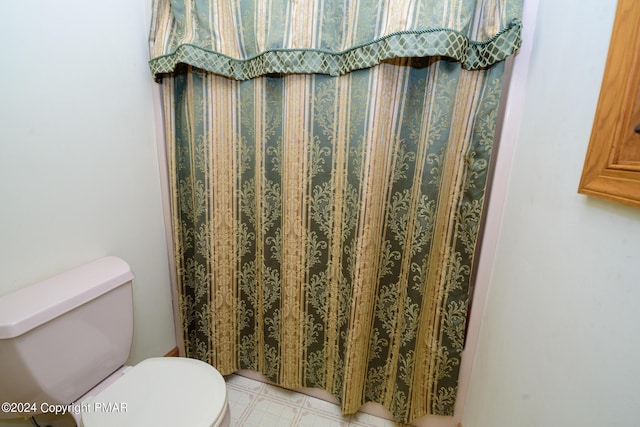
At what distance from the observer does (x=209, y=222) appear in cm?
125

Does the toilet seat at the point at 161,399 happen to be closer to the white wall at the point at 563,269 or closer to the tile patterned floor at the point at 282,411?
the tile patterned floor at the point at 282,411

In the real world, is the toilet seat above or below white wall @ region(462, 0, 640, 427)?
below

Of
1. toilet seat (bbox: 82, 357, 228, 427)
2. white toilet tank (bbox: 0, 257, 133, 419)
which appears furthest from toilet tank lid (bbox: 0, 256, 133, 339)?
toilet seat (bbox: 82, 357, 228, 427)

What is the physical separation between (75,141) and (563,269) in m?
1.54

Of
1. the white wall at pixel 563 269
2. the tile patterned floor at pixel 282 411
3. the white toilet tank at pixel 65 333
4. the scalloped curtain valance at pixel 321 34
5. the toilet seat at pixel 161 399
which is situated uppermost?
the scalloped curtain valance at pixel 321 34

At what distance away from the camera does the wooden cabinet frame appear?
1.46 feet

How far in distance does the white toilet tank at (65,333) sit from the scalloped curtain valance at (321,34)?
87 centimetres

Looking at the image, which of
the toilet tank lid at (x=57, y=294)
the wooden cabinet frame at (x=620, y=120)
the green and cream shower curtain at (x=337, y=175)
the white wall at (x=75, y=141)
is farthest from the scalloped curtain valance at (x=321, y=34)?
the toilet tank lid at (x=57, y=294)

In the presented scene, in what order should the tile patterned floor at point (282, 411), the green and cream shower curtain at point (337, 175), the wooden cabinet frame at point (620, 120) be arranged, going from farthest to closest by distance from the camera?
the tile patterned floor at point (282, 411)
the green and cream shower curtain at point (337, 175)
the wooden cabinet frame at point (620, 120)

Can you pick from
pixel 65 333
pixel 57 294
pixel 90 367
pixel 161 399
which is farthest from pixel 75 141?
pixel 161 399

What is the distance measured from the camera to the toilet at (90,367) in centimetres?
77

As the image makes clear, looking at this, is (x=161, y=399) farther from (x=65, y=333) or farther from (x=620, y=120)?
Result: (x=620, y=120)

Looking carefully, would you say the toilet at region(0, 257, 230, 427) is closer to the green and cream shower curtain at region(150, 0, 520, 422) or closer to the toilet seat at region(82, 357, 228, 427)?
the toilet seat at region(82, 357, 228, 427)

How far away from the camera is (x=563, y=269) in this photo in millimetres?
628
